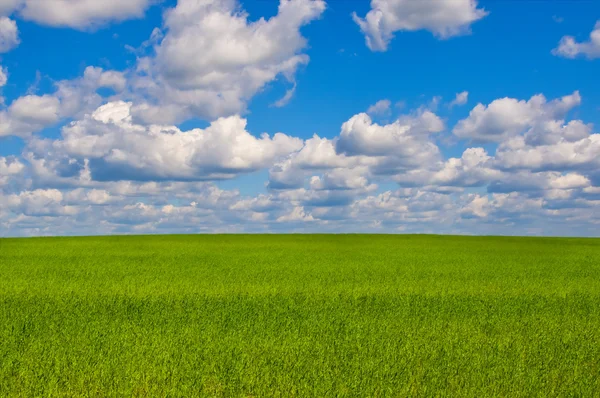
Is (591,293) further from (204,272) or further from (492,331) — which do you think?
(204,272)

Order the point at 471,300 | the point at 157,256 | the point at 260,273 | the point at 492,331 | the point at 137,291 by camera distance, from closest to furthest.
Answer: the point at 492,331 < the point at 471,300 < the point at 137,291 < the point at 260,273 < the point at 157,256

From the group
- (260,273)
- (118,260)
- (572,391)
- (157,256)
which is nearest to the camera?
(572,391)

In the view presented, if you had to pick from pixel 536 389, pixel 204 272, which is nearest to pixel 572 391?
pixel 536 389

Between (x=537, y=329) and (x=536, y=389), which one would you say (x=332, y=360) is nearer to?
(x=536, y=389)

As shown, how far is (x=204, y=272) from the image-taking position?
23953 mm

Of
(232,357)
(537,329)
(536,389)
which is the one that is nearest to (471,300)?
(537,329)

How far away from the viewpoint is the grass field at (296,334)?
860 centimetres

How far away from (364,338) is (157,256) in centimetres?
2283

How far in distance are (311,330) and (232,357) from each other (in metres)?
2.72

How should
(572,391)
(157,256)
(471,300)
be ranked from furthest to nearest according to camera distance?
(157,256) → (471,300) → (572,391)

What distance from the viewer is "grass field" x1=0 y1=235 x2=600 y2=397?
860 centimetres

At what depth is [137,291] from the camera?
18172mm

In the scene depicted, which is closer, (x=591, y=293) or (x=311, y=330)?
(x=311, y=330)

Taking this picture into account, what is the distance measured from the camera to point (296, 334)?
37.5 ft
